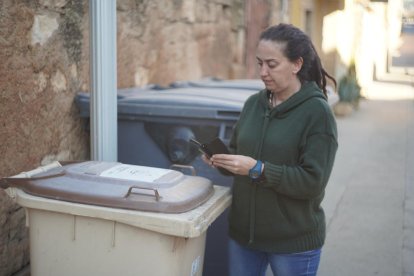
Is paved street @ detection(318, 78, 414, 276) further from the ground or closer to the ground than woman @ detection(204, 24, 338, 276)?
closer to the ground

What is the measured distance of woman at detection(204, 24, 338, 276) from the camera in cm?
210

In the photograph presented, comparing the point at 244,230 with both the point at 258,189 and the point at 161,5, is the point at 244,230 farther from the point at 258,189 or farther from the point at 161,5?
the point at 161,5

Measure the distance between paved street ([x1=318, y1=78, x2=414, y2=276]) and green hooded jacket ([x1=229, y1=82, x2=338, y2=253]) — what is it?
1852 millimetres

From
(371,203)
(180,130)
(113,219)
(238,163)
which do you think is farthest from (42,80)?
(371,203)

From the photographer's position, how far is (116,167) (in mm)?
2332

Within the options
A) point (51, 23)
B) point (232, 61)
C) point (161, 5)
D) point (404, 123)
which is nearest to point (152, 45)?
point (161, 5)

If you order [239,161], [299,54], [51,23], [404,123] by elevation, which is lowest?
[404,123]

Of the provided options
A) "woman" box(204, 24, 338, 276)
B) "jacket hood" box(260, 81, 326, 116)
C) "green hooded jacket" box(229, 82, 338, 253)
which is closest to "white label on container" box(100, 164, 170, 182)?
"woman" box(204, 24, 338, 276)

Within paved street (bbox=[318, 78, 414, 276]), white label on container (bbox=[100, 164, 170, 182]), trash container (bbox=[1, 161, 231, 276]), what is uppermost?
white label on container (bbox=[100, 164, 170, 182])

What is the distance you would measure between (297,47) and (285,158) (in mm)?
446

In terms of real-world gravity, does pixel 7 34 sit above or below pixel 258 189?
above

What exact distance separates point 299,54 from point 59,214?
44.9 inches

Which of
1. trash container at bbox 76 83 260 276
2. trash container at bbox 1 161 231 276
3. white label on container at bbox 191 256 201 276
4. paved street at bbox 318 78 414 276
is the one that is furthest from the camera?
paved street at bbox 318 78 414 276

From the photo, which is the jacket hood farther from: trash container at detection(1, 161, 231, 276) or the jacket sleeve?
trash container at detection(1, 161, 231, 276)
